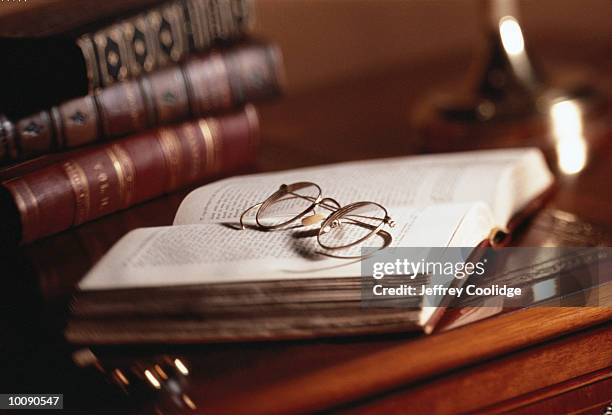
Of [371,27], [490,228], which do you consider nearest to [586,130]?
[490,228]

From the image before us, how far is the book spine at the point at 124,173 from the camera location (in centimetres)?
57

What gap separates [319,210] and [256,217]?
46 millimetres

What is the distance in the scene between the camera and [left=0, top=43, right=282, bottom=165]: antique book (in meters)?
0.61

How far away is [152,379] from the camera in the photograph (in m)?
0.44

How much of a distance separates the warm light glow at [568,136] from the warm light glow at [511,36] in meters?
0.09

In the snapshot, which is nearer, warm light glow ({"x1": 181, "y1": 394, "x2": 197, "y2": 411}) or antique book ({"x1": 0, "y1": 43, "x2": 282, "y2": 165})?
warm light glow ({"x1": 181, "y1": 394, "x2": 197, "y2": 411})

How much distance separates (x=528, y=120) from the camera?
89cm

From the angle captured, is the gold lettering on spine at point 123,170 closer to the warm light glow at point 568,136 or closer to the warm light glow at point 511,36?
the warm light glow at point 568,136

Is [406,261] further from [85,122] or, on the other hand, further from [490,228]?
[85,122]

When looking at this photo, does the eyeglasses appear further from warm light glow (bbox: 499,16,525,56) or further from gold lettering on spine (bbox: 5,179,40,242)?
warm light glow (bbox: 499,16,525,56)

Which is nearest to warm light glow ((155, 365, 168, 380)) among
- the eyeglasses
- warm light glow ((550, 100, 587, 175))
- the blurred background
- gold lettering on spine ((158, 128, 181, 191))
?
the eyeglasses

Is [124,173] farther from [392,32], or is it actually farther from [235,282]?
[392,32]

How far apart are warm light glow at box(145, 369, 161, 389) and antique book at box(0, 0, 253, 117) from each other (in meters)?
0.27

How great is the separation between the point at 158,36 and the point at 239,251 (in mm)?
310
